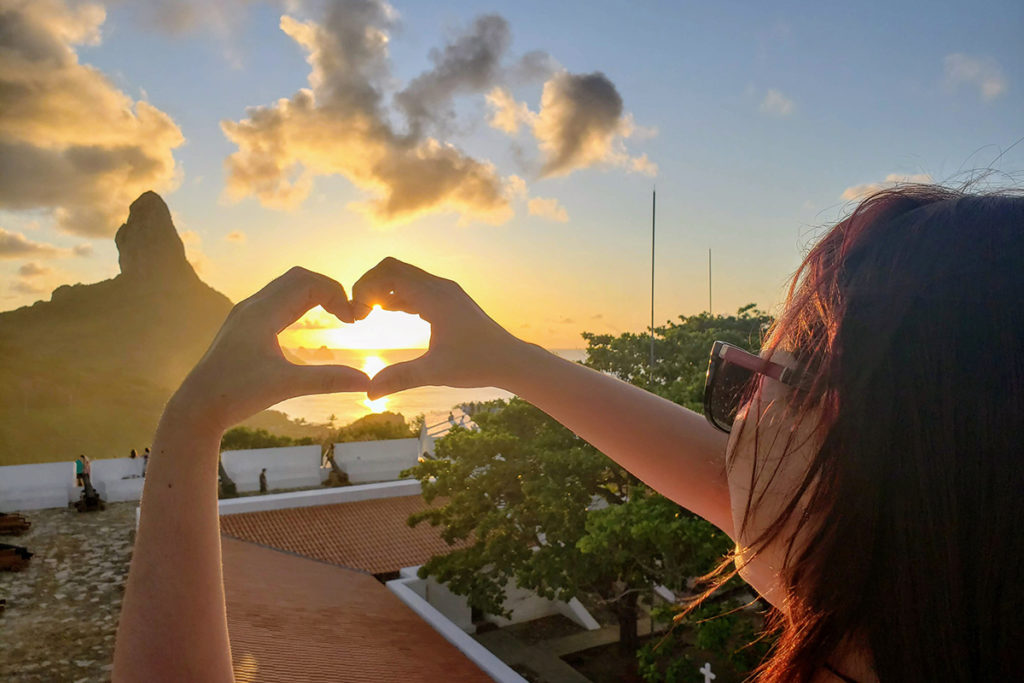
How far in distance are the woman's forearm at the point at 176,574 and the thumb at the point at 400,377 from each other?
1.02 ft

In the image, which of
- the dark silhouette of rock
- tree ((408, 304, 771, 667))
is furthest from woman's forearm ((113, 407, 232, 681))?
the dark silhouette of rock

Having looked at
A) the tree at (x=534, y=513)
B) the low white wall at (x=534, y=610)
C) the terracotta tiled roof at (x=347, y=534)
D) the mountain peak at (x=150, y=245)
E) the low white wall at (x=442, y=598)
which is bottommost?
the low white wall at (x=534, y=610)

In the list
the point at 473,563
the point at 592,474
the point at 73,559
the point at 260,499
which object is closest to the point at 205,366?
the point at 592,474

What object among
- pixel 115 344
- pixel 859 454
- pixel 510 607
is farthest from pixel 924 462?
pixel 115 344

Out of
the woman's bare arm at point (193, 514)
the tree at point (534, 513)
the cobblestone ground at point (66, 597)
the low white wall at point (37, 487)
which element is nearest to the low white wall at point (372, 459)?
the cobblestone ground at point (66, 597)

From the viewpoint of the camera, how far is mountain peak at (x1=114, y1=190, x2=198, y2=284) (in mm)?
86562

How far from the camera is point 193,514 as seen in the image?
1.06 meters

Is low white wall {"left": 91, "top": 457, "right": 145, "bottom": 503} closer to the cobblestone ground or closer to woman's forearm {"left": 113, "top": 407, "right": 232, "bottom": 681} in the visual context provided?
the cobblestone ground

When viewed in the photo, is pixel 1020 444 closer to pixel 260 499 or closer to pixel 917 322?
pixel 917 322

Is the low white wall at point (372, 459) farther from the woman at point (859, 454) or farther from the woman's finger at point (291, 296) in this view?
the woman at point (859, 454)

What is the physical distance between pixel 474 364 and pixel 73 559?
2070 cm

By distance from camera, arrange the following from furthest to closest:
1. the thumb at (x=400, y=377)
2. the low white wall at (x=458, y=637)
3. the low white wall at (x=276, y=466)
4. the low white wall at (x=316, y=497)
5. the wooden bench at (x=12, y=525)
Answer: the low white wall at (x=276, y=466) → the wooden bench at (x=12, y=525) → the low white wall at (x=316, y=497) → the low white wall at (x=458, y=637) → the thumb at (x=400, y=377)

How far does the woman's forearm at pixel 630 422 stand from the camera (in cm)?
142

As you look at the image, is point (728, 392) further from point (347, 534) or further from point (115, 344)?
point (115, 344)
